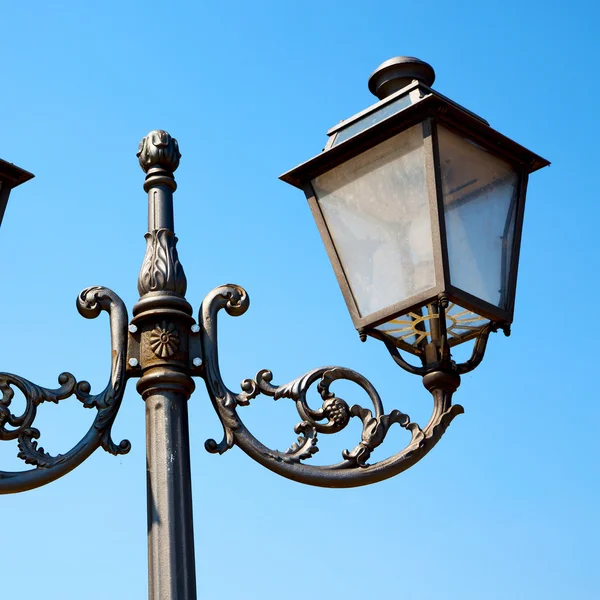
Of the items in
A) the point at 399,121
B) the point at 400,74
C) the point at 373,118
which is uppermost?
A: the point at 400,74

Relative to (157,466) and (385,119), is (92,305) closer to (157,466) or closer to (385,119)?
(157,466)

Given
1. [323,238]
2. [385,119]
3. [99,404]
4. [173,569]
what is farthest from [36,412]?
[385,119]

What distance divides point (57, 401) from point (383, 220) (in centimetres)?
116

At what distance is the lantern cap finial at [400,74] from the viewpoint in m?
4.83

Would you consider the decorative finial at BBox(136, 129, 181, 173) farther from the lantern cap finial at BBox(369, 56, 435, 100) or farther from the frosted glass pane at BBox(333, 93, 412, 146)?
the lantern cap finial at BBox(369, 56, 435, 100)

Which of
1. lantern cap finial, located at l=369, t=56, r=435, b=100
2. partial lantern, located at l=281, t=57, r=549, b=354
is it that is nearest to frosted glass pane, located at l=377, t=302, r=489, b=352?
partial lantern, located at l=281, t=57, r=549, b=354

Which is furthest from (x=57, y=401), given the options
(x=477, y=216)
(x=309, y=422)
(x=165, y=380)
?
(x=477, y=216)

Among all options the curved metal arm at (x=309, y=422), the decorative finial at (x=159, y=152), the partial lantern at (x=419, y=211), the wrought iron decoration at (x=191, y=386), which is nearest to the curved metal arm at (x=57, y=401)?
the wrought iron decoration at (x=191, y=386)

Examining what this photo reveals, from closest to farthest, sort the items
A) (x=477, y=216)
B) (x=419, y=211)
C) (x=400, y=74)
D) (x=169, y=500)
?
(x=169, y=500), (x=419, y=211), (x=477, y=216), (x=400, y=74)

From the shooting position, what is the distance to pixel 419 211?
435 cm

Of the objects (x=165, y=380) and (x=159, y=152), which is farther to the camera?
(x=159, y=152)

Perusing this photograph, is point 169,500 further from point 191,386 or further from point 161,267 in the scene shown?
point 161,267

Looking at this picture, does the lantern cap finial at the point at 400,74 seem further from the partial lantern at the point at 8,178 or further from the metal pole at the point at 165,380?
the partial lantern at the point at 8,178

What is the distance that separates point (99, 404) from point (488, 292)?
1270 millimetres
